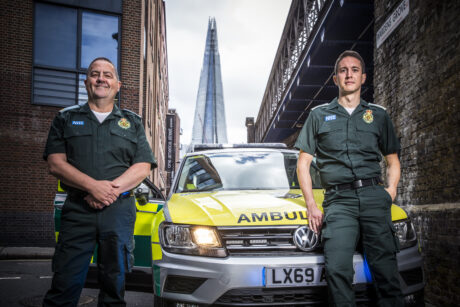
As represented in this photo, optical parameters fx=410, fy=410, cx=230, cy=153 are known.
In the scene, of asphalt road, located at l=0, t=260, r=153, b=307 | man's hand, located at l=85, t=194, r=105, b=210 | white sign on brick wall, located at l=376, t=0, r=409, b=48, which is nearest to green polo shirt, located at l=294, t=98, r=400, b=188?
man's hand, located at l=85, t=194, r=105, b=210

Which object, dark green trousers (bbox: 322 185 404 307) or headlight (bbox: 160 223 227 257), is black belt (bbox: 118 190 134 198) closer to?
headlight (bbox: 160 223 227 257)

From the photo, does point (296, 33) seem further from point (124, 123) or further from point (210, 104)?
point (210, 104)

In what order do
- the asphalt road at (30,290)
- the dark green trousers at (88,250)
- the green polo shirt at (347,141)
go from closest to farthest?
the dark green trousers at (88,250) < the green polo shirt at (347,141) < the asphalt road at (30,290)

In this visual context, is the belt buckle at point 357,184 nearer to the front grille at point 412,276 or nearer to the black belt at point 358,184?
the black belt at point 358,184

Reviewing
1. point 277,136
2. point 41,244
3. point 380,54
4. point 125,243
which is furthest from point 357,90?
point 277,136

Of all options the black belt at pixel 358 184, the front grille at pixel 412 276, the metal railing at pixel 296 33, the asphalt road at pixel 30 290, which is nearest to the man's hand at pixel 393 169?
the black belt at pixel 358 184

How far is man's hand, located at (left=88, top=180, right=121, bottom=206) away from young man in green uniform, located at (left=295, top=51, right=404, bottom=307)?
130 centimetres

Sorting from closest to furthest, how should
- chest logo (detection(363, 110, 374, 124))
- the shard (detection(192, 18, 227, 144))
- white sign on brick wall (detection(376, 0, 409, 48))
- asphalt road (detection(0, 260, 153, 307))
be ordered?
chest logo (detection(363, 110, 374, 124)) → asphalt road (detection(0, 260, 153, 307)) → white sign on brick wall (detection(376, 0, 409, 48)) → the shard (detection(192, 18, 227, 144))

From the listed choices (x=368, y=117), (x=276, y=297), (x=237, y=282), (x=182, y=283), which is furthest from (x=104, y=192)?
(x=368, y=117)

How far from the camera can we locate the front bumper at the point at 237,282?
261cm

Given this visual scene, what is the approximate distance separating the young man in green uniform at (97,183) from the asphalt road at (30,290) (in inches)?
90.4

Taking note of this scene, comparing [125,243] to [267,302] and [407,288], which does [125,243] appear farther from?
[407,288]

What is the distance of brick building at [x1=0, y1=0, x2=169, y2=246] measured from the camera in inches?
464

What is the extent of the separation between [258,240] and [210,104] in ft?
377
